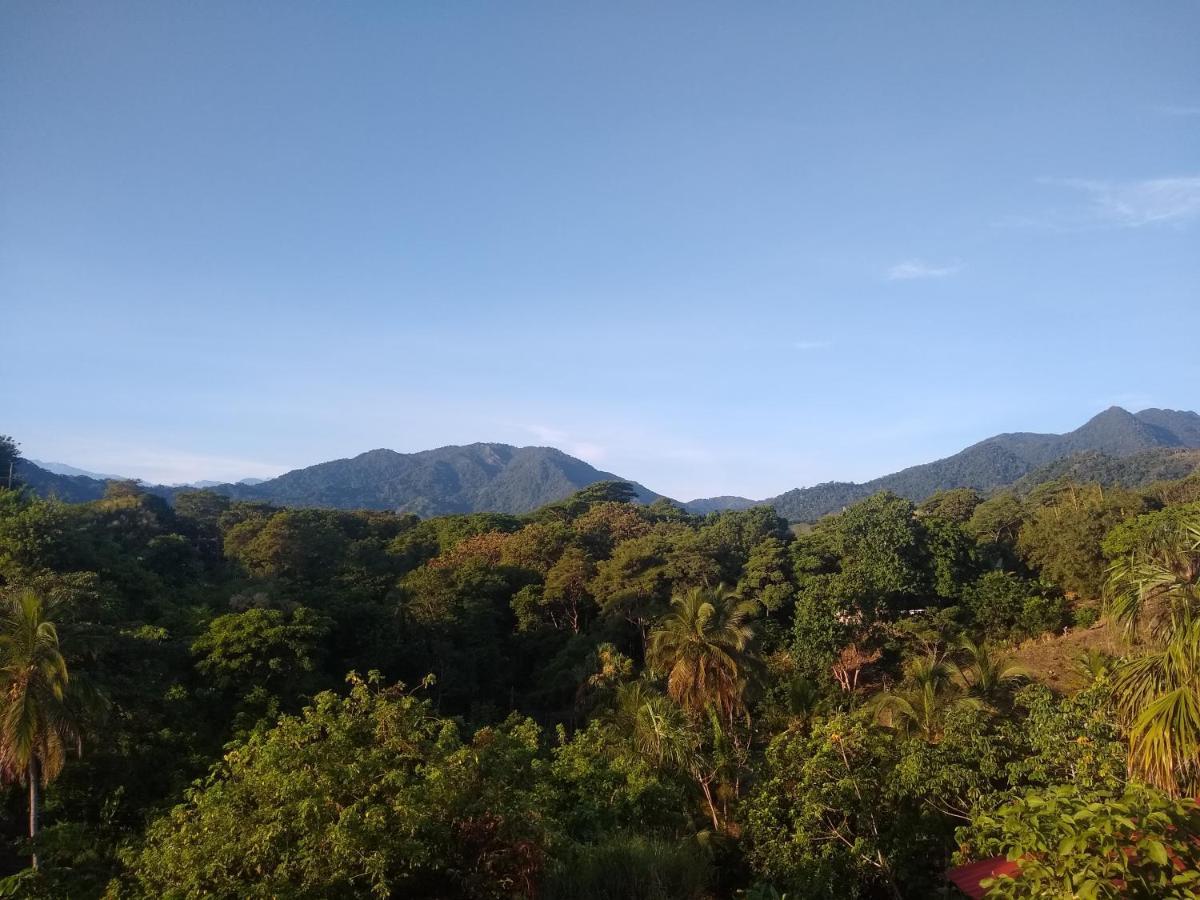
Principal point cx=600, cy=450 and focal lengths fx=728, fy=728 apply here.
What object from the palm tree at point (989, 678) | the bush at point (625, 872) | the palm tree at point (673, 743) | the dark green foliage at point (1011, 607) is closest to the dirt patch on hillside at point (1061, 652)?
the dark green foliage at point (1011, 607)

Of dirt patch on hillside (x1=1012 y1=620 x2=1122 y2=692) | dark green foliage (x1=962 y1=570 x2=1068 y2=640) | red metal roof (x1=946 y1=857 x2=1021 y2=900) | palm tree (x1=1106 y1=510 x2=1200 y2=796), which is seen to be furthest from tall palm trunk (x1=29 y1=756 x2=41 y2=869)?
dark green foliage (x1=962 y1=570 x2=1068 y2=640)

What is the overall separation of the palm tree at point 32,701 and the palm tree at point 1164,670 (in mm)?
16147

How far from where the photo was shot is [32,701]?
1303cm

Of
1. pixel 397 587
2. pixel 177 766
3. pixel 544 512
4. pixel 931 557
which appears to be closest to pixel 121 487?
pixel 544 512

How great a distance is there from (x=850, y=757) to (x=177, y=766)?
49.0ft

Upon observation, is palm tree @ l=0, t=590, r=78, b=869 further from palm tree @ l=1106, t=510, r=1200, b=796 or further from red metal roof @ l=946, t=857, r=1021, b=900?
palm tree @ l=1106, t=510, r=1200, b=796

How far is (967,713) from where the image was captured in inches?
525

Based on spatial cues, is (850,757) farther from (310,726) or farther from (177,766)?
(177,766)

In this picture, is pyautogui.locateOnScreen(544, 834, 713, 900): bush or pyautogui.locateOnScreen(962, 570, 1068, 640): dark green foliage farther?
pyautogui.locateOnScreen(962, 570, 1068, 640): dark green foliage

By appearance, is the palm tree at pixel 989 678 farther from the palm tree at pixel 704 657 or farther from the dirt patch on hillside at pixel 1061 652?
the palm tree at pixel 704 657

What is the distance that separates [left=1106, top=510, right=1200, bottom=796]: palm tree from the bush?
20.2ft

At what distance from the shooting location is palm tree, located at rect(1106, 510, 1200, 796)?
6.17 m

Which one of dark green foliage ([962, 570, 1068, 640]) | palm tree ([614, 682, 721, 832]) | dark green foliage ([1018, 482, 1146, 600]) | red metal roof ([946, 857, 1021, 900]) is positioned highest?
dark green foliage ([1018, 482, 1146, 600])

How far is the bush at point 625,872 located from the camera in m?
9.73
